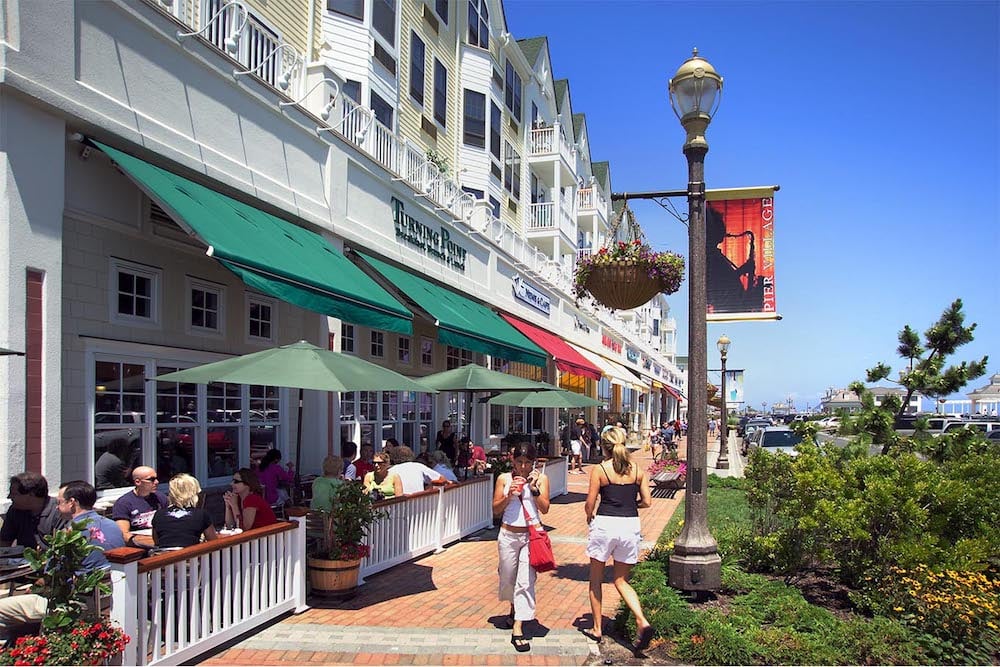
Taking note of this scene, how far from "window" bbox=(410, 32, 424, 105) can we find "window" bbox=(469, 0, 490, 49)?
3972mm

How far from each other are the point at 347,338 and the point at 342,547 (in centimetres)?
629

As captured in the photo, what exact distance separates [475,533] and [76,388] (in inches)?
232

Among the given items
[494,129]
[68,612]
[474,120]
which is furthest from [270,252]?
[494,129]

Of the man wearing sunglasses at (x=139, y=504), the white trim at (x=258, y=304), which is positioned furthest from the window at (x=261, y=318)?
the man wearing sunglasses at (x=139, y=504)

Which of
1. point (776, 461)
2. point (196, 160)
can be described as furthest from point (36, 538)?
point (776, 461)

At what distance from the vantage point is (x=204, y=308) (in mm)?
9352

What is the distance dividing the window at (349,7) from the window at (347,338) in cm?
639

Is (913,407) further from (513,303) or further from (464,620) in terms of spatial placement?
(513,303)

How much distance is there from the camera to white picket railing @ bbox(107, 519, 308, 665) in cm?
479

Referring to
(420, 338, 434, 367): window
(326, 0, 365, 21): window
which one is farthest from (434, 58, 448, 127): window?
(420, 338, 434, 367): window

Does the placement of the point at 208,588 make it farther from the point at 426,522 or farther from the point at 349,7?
the point at 349,7

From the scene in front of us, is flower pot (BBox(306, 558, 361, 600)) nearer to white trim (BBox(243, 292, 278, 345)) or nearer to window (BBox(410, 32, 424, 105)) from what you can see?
white trim (BBox(243, 292, 278, 345))

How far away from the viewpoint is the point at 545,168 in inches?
1169

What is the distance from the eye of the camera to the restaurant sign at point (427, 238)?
13.9 m
